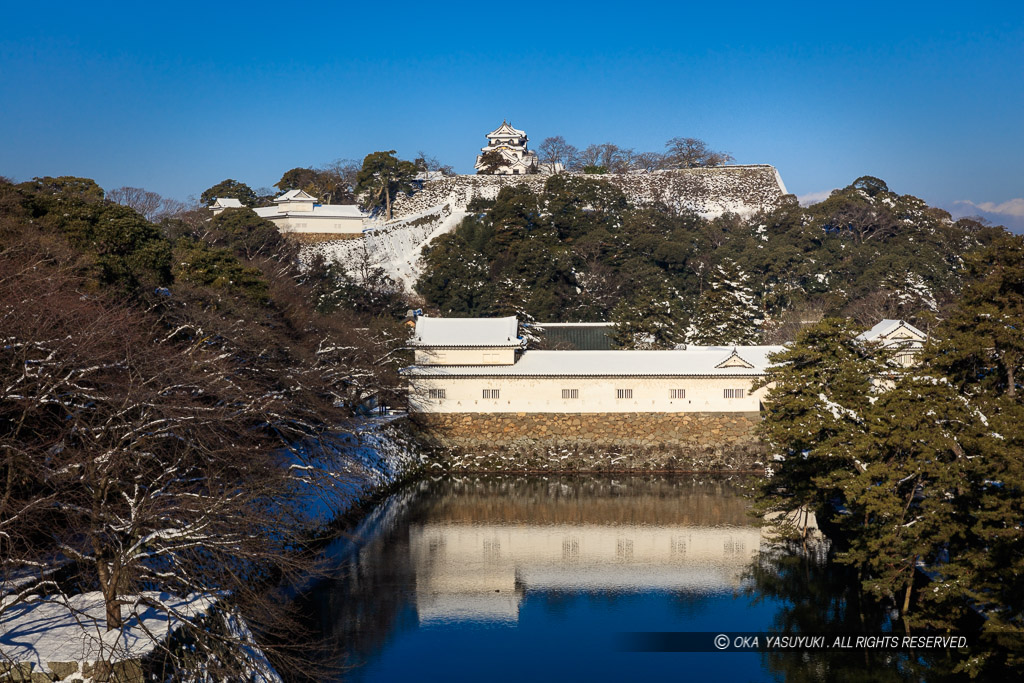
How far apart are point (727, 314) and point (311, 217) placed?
84.0 feet

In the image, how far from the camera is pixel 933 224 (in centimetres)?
4078

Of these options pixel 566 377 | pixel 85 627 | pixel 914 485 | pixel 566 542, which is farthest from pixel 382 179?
pixel 85 627

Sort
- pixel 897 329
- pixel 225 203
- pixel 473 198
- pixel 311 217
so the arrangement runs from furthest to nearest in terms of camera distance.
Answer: pixel 225 203
pixel 311 217
pixel 473 198
pixel 897 329

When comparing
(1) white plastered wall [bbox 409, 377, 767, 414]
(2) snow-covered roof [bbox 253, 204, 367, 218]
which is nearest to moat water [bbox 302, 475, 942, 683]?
(1) white plastered wall [bbox 409, 377, 767, 414]

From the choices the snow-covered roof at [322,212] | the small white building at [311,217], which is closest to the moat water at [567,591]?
the small white building at [311,217]

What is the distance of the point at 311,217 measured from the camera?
48.5 meters

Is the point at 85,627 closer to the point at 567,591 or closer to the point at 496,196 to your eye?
the point at 567,591

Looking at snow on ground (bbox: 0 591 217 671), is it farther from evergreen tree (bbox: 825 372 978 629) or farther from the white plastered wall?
the white plastered wall

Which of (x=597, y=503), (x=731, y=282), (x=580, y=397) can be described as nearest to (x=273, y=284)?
(x=580, y=397)

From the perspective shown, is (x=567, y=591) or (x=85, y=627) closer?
(x=85, y=627)

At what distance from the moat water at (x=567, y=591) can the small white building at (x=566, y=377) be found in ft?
10.6

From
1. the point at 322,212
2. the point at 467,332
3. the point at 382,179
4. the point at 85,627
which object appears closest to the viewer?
the point at 85,627

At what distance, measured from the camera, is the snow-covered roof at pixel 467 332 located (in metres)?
23.4

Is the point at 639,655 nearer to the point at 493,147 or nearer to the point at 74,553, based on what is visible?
the point at 74,553
